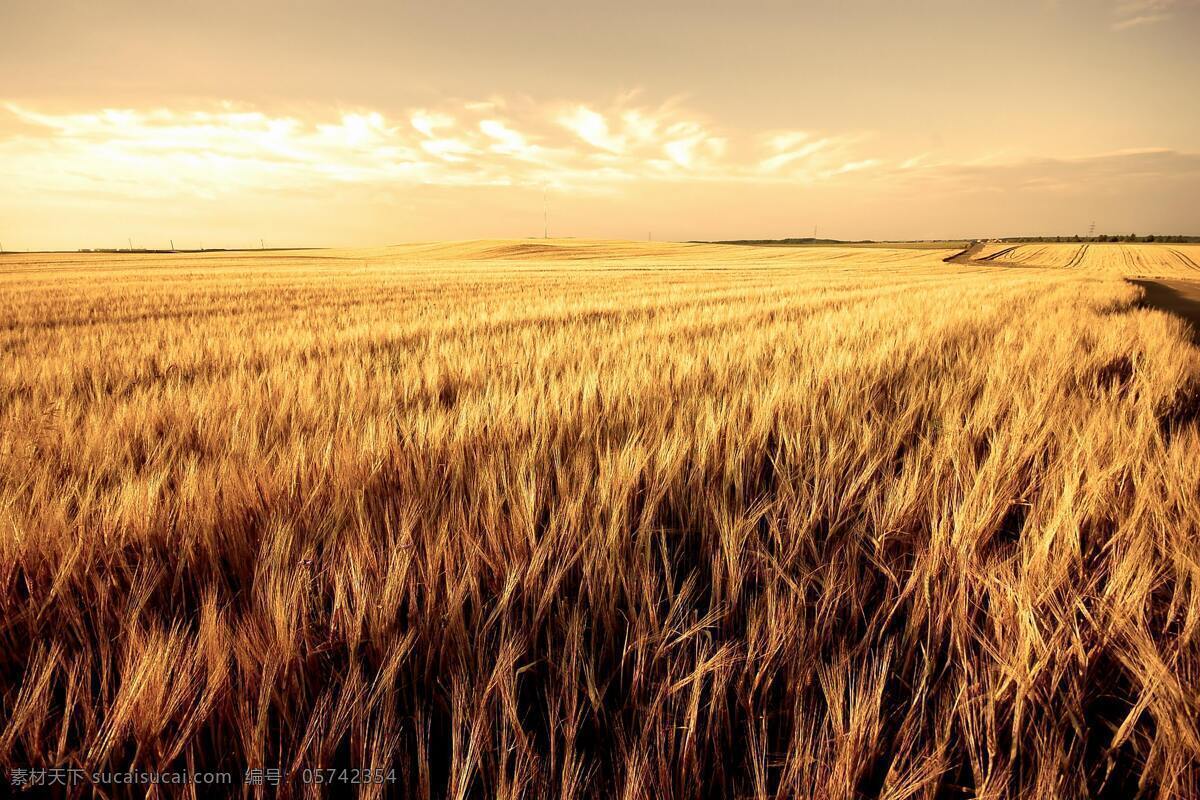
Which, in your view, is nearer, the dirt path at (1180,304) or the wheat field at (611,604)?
the wheat field at (611,604)

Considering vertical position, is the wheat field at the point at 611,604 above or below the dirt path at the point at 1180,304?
above

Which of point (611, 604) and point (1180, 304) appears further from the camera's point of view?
point (1180, 304)

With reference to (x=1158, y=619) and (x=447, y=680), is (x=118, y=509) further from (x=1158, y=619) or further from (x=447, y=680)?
(x=1158, y=619)

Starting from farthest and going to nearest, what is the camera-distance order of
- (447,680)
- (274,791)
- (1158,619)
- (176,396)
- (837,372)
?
(837,372)
(176,396)
(1158,619)
(447,680)
(274,791)

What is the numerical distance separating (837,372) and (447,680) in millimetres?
2272

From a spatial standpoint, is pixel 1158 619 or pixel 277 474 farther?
pixel 277 474

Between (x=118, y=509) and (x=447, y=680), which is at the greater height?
(x=118, y=509)

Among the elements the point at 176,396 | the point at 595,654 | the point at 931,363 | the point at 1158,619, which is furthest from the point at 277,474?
the point at 931,363

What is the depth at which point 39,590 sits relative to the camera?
78 cm

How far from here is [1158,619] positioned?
0.82 m

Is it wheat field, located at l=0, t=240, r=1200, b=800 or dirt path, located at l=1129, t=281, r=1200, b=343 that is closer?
wheat field, located at l=0, t=240, r=1200, b=800

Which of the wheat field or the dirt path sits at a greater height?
the wheat field

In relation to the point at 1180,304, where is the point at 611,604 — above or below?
above

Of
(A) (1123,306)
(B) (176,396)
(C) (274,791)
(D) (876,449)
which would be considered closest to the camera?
(C) (274,791)
